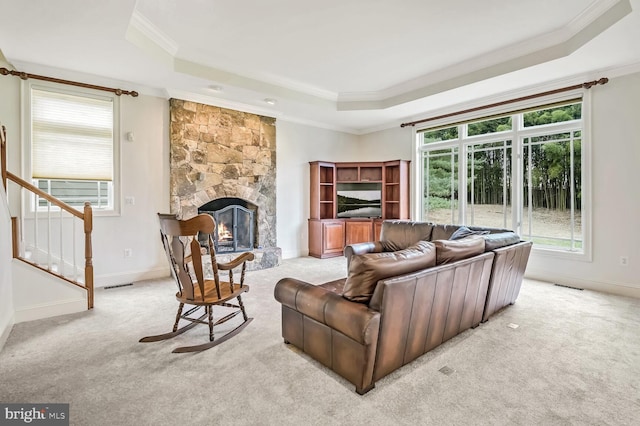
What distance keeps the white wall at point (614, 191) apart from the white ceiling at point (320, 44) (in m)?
0.37

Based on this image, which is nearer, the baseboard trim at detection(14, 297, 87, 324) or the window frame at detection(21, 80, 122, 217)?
the baseboard trim at detection(14, 297, 87, 324)

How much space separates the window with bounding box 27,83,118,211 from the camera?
384 centimetres

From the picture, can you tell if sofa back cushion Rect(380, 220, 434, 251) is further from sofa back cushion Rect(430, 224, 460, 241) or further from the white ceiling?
the white ceiling

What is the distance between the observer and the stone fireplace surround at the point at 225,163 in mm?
4691

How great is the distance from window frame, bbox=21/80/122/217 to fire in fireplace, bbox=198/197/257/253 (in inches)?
46.6

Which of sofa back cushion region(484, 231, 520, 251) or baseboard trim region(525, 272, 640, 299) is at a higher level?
sofa back cushion region(484, 231, 520, 251)

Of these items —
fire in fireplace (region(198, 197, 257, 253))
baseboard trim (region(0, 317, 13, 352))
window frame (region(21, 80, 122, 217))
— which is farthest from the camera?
fire in fireplace (region(198, 197, 257, 253))

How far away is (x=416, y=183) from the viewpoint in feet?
20.4

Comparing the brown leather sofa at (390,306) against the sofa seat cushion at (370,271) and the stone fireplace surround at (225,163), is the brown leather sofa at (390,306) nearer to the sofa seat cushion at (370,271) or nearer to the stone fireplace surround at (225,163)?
the sofa seat cushion at (370,271)

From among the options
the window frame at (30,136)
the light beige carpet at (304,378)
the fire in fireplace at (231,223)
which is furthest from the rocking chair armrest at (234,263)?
the window frame at (30,136)

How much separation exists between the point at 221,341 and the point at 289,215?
3.80 m

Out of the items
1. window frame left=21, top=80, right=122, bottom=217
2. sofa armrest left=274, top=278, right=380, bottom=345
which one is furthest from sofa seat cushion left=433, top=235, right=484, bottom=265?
window frame left=21, top=80, right=122, bottom=217

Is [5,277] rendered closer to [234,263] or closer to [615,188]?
[234,263]

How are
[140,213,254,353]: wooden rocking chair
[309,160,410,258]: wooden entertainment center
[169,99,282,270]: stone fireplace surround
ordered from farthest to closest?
1. [309,160,410,258]: wooden entertainment center
2. [169,99,282,270]: stone fireplace surround
3. [140,213,254,353]: wooden rocking chair
